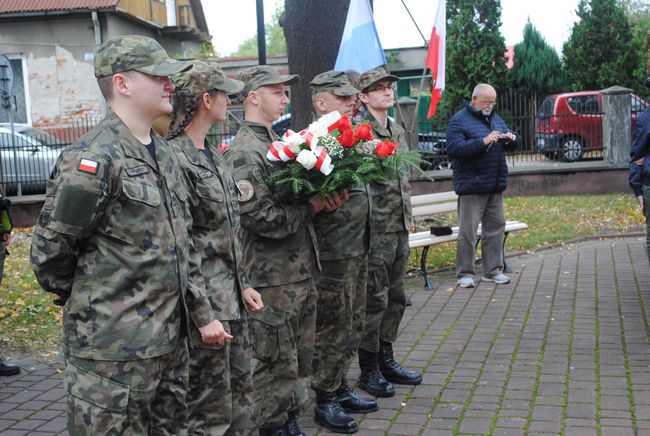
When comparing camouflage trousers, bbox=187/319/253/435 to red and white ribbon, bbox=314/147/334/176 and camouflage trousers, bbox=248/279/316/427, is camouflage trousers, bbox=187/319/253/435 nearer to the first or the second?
camouflage trousers, bbox=248/279/316/427

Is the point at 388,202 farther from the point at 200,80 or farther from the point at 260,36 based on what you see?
the point at 260,36

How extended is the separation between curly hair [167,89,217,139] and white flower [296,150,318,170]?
0.63 meters

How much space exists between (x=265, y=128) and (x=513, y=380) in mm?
2624

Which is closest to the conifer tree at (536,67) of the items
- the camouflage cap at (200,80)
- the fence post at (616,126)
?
the fence post at (616,126)

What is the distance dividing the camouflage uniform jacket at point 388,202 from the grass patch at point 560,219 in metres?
4.39

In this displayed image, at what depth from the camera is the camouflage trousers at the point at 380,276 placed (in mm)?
5699

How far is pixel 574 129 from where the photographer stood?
56.3 feet

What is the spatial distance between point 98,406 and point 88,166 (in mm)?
893

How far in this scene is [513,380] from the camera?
5926mm

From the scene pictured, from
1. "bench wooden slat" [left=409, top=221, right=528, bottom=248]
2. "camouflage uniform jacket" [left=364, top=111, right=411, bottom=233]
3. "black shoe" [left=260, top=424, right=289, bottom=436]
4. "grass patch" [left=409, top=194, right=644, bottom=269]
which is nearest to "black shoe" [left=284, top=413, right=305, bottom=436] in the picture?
"black shoe" [left=260, top=424, right=289, bottom=436]

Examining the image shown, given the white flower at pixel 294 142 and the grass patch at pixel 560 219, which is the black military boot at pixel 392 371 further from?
the grass patch at pixel 560 219

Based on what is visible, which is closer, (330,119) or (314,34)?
(330,119)

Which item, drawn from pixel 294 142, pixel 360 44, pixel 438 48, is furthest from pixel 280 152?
pixel 438 48

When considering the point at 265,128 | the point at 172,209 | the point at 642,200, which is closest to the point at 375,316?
the point at 265,128
